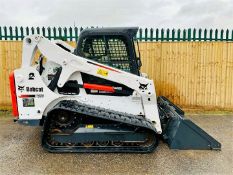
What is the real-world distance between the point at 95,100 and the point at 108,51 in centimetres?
107

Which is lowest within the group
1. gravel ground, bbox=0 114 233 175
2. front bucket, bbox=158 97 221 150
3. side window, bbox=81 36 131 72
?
gravel ground, bbox=0 114 233 175

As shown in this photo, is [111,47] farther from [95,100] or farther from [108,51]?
[95,100]

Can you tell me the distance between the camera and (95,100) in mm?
6172

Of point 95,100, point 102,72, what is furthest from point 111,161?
point 102,72

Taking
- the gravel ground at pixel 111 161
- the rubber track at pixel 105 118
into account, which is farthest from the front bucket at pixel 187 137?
the rubber track at pixel 105 118

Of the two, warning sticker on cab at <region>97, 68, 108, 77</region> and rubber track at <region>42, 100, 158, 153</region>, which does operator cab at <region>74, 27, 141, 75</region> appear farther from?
rubber track at <region>42, 100, 158, 153</region>

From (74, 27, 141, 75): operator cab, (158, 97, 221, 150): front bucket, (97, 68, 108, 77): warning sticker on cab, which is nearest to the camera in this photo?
(158, 97, 221, 150): front bucket

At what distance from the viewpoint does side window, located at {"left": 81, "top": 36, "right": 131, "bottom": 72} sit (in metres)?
6.25

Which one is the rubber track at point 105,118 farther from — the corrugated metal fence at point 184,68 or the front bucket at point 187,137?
the corrugated metal fence at point 184,68

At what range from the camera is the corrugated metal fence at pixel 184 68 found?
923 centimetres

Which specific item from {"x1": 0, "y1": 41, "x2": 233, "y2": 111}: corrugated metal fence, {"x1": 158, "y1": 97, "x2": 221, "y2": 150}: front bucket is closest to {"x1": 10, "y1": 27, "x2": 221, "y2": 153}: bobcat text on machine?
{"x1": 158, "y1": 97, "x2": 221, "y2": 150}: front bucket

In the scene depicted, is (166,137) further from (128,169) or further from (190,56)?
(190,56)

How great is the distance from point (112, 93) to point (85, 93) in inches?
22.2

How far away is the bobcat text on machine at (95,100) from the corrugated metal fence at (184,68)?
3.02m
